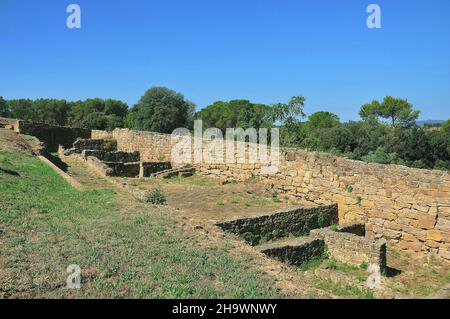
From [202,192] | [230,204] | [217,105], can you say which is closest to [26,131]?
[202,192]

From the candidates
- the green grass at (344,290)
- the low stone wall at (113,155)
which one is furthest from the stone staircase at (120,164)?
the green grass at (344,290)

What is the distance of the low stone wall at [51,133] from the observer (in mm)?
21023

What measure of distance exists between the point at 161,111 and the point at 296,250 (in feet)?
107

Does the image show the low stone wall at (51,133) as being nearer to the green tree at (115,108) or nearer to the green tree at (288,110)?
the green tree at (288,110)

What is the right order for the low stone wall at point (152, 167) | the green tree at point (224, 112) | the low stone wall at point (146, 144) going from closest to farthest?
the low stone wall at point (152, 167)
the low stone wall at point (146, 144)
the green tree at point (224, 112)

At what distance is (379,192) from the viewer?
34.1 feet

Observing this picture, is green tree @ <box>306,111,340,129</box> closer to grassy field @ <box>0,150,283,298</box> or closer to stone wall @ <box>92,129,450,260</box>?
stone wall @ <box>92,129,450,260</box>

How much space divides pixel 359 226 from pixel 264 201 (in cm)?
271

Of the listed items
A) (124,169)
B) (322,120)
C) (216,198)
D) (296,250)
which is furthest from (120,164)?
(322,120)

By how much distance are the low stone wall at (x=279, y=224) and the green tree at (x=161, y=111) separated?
30.1 m

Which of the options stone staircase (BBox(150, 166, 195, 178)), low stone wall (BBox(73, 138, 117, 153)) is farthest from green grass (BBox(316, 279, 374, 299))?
low stone wall (BBox(73, 138, 117, 153))

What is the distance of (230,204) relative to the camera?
10992 millimetres
